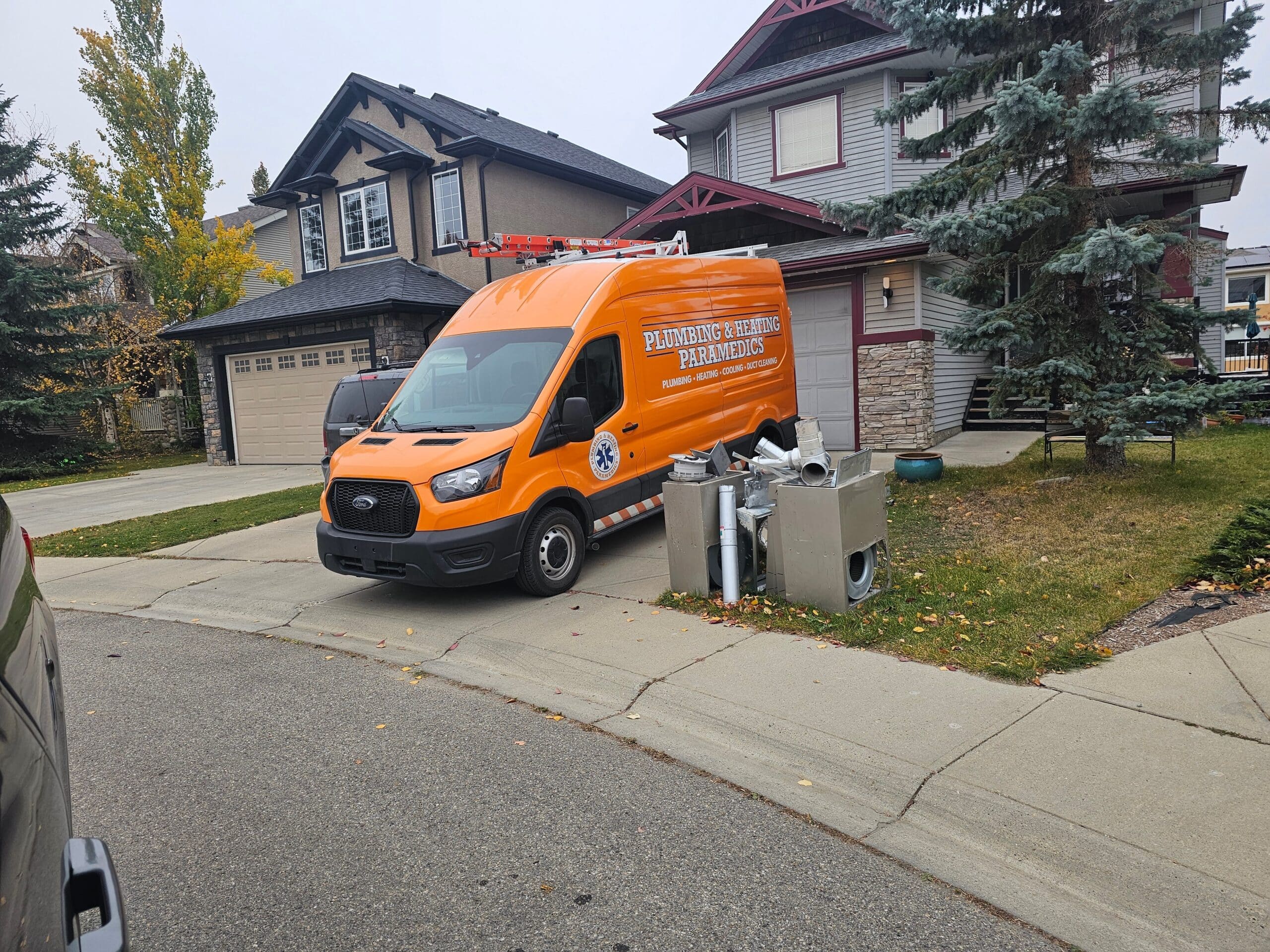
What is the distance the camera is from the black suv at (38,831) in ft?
4.27

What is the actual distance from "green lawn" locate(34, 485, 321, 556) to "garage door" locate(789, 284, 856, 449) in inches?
331

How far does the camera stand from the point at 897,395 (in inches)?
548

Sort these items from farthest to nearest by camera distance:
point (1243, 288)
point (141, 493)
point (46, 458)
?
point (1243, 288), point (46, 458), point (141, 493)

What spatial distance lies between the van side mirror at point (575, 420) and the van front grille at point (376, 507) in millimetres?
1334

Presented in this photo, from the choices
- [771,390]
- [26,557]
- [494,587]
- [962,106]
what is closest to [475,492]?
[494,587]

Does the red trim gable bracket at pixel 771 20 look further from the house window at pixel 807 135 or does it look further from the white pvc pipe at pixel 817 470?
the white pvc pipe at pixel 817 470

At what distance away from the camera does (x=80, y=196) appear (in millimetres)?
23688

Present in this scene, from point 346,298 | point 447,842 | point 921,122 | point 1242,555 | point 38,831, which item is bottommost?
point 447,842

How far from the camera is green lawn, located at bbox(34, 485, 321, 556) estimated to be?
10.4 meters

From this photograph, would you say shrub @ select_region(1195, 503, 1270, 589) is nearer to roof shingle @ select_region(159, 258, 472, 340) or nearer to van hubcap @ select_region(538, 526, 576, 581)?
van hubcap @ select_region(538, 526, 576, 581)

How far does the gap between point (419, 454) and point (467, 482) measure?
533mm

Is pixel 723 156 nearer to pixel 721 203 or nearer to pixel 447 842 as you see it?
pixel 721 203

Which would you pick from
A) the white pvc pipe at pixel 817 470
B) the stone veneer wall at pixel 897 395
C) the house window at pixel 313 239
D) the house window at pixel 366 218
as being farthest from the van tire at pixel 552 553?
the house window at pixel 313 239

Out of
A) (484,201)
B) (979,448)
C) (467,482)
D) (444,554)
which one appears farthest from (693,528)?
(484,201)
